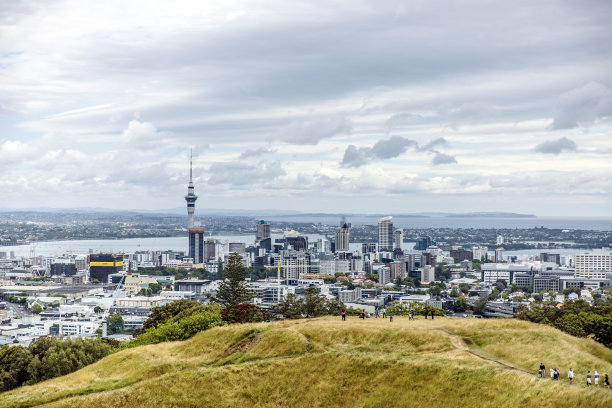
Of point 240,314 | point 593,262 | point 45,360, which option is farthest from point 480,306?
point 593,262

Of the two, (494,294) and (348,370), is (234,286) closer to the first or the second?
(348,370)

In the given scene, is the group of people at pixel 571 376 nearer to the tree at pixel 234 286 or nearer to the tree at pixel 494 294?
the tree at pixel 234 286

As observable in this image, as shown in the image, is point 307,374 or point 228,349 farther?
point 228,349

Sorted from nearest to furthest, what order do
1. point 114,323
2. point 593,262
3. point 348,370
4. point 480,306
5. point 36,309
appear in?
1. point 348,370
2. point 114,323
3. point 480,306
4. point 36,309
5. point 593,262

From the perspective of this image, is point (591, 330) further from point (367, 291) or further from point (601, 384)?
point (367, 291)

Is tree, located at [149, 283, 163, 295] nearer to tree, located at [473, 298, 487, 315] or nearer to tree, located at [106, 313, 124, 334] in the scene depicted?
tree, located at [106, 313, 124, 334]

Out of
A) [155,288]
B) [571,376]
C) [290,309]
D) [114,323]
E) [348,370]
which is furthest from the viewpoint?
[155,288]

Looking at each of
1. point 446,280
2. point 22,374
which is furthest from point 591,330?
point 446,280

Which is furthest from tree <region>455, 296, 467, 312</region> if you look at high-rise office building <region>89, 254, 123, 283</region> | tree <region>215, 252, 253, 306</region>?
high-rise office building <region>89, 254, 123, 283</region>
